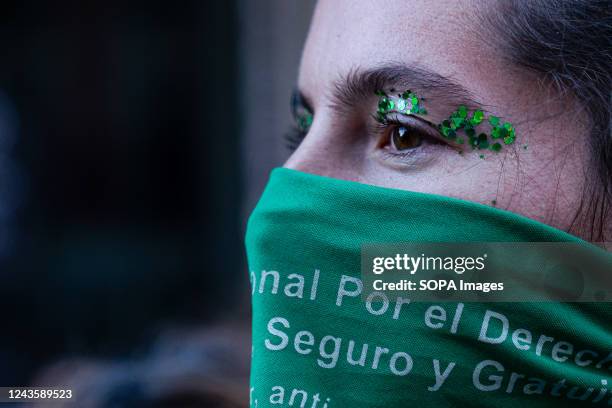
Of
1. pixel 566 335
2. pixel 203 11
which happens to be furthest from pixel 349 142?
pixel 203 11

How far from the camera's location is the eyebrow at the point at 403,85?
1140 millimetres

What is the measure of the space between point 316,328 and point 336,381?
0.11 metres

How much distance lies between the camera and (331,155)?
1.29m

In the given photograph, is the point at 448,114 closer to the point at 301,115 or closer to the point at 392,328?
the point at 392,328

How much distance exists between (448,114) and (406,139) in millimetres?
103

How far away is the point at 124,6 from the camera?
411 centimetres

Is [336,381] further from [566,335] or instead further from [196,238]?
[196,238]

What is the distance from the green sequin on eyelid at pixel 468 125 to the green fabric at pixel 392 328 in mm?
128

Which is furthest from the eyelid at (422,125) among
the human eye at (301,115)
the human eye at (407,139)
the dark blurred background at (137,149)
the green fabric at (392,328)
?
the dark blurred background at (137,149)

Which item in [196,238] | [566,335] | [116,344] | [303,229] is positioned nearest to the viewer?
[566,335]

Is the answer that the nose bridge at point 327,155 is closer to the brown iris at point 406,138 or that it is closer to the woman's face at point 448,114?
the woman's face at point 448,114

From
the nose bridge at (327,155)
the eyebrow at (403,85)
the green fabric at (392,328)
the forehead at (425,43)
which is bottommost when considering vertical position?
the green fabric at (392,328)

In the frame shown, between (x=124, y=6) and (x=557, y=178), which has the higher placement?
(x=124, y=6)

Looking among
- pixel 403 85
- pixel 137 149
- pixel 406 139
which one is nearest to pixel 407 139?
pixel 406 139
